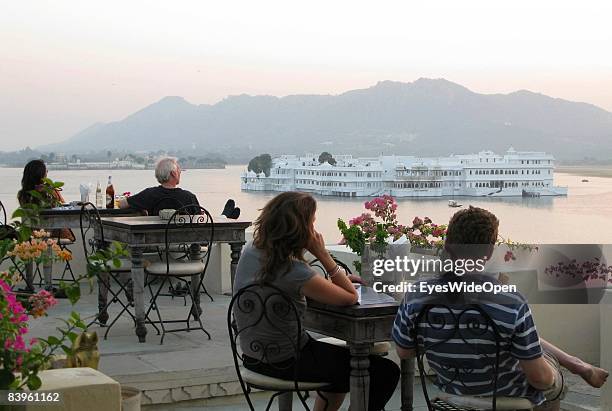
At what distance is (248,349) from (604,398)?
77.7 inches

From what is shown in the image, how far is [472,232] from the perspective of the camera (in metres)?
A: 3.04

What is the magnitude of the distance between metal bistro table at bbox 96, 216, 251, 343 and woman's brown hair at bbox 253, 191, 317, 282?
95.5 inches

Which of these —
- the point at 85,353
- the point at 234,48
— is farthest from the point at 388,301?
the point at 234,48

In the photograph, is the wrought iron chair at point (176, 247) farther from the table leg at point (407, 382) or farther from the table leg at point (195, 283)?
the table leg at point (407, 382)

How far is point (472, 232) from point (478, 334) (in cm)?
33

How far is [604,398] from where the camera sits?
15.1 feet

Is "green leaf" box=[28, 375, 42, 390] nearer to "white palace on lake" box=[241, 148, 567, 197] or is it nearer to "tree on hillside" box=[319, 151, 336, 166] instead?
"white palace on lake" box=[241, 148, 567, 197]

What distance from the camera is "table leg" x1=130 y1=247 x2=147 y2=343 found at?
593 centimetres

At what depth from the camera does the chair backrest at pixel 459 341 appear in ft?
9.89

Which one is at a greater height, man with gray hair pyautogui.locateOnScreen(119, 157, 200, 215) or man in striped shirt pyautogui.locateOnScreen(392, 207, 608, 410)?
man with gray hair pyautogui.locateOnScreen(119, 157, 200, 215)

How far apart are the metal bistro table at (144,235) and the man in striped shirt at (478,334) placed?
3.04 meters

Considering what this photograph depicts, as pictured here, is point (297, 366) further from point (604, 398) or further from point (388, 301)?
point (604, 398)

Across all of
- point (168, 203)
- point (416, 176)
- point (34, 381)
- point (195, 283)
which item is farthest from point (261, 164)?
point (34, 381)

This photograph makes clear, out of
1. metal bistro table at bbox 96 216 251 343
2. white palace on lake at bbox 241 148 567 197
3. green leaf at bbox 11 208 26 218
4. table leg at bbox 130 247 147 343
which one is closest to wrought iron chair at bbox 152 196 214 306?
metal bistro table at bbox 96 216 251 343
